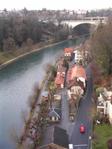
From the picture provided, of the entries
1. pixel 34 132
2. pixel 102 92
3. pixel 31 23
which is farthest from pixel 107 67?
pixel 31 23

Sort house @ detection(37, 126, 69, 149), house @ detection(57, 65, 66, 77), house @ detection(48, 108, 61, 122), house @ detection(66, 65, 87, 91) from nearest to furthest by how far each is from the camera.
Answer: house @ detection(37, 126, 69, 149) → house @ detection(48, 108, 61, 122) → house @ detection(66, 65, 87, 91) → house @ detection(57, 65, 66, 77)

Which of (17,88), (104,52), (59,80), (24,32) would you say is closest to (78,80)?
(59,80)

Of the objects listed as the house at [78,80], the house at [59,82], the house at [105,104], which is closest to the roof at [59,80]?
the house at [59,82]

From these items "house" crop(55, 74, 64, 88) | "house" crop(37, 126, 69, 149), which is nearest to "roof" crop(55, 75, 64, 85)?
"house" crop(55, 74, 64, 88)

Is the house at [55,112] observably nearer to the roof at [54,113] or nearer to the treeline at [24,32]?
the roof at [54,113]

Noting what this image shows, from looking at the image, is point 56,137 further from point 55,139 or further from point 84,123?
point 84,123

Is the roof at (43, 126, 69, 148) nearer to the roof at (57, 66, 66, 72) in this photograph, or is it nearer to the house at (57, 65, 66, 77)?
the house at (57, 65, 66, 77)

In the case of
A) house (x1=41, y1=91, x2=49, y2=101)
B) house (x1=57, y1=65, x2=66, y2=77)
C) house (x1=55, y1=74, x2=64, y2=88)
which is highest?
house (x1=57, y1=65, x2=66, y2=77)
